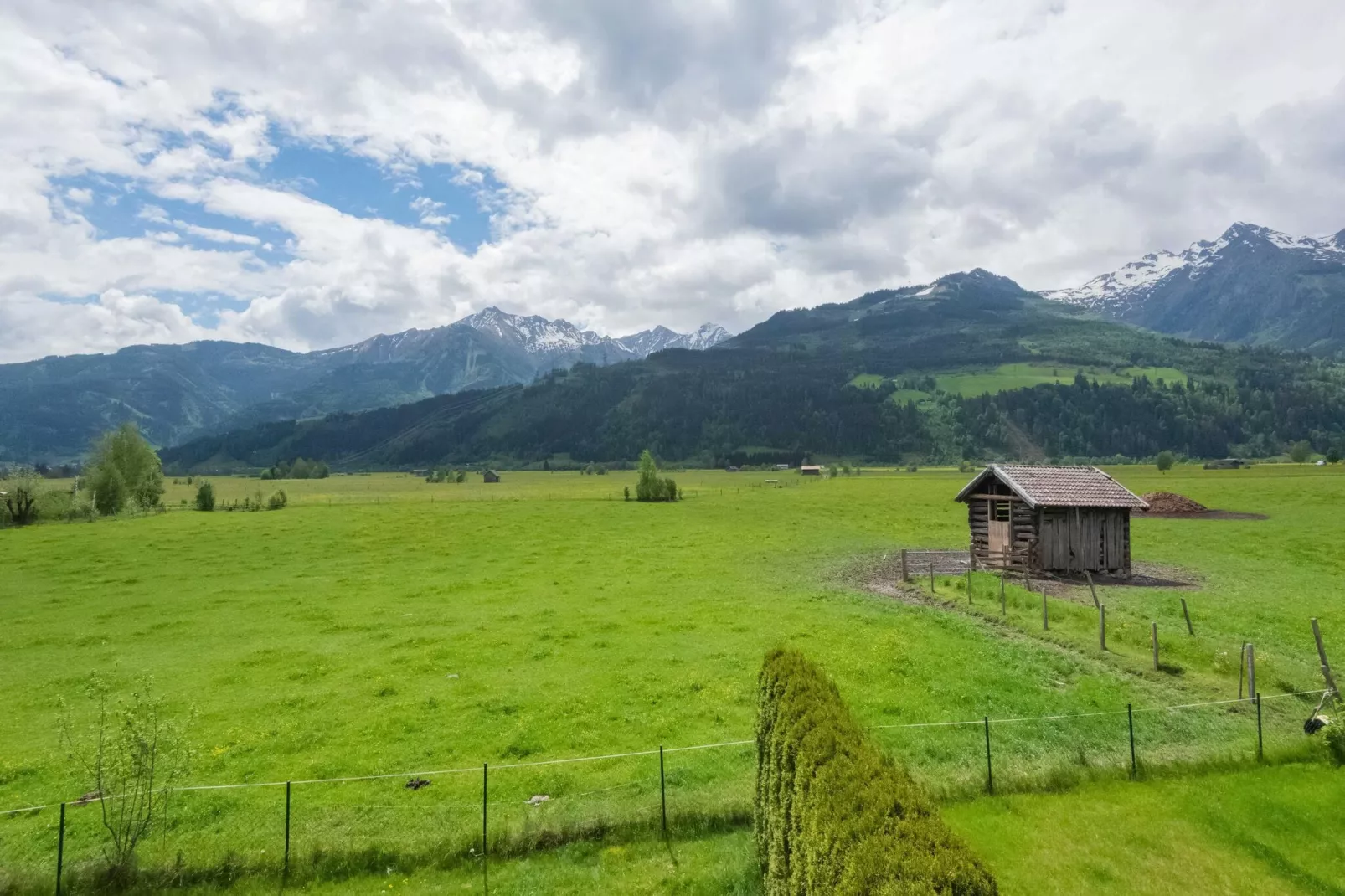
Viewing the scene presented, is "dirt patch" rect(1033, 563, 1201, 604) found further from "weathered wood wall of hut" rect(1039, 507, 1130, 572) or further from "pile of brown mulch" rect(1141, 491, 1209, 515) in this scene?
"pile of brown mulch" rect(1141, 491, 1209, 515)

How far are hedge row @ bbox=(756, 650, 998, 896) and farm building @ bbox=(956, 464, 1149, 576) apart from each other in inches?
1343

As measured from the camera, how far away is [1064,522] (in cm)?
4328

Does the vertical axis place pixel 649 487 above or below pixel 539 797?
above

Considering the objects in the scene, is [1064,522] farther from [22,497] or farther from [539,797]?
[22,497]

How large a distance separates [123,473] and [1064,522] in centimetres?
10941

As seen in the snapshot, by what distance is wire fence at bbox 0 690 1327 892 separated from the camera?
14383mm

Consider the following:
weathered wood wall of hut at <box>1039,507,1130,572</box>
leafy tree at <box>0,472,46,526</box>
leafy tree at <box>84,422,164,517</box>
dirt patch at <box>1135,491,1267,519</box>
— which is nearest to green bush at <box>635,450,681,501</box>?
dirt patch at <box>1135,491,1267,519</box>

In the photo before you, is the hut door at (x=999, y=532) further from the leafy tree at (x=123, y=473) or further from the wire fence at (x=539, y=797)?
the leafy tree at (x=123, y=473)

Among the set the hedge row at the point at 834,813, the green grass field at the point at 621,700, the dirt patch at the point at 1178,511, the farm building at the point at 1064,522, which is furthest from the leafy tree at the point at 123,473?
the dirt patch at the point at 1178,511

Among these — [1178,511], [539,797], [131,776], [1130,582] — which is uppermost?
[131,776]

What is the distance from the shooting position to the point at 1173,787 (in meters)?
16.2

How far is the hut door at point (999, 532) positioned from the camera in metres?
44.7

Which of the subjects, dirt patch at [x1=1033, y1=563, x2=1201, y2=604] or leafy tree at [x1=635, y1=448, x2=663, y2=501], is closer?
dirt patch at [x1=1033, y1=563, x2=1201, y2=604]

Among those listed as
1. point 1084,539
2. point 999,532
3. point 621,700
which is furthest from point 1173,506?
point 621,700
